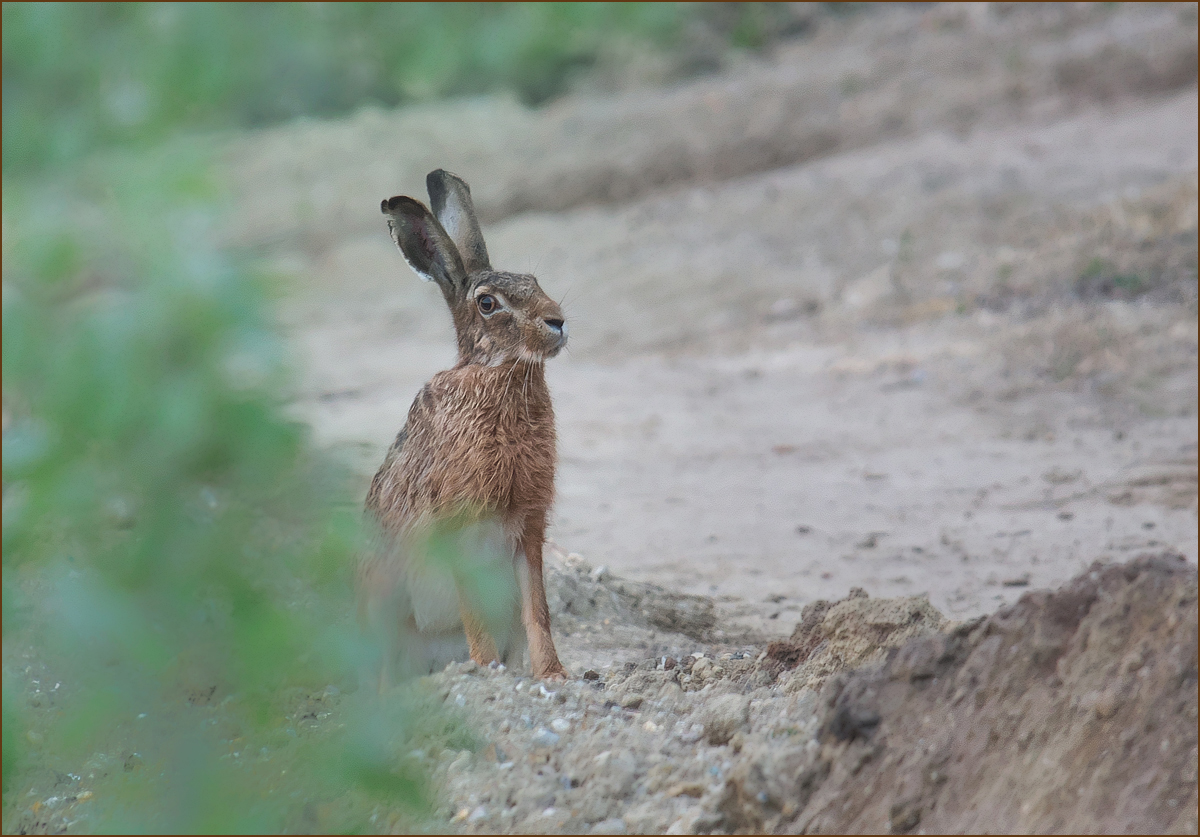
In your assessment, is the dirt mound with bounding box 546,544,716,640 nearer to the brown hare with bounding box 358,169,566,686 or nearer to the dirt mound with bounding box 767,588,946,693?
the brown hare with bounding box 358,169,566,686

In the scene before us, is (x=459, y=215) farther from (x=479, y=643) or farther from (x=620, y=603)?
(x=620, y=603)

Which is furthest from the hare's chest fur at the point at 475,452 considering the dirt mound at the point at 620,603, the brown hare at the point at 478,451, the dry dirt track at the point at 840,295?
the dirt mound at the point at 620,603

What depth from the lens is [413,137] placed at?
19.4 metres

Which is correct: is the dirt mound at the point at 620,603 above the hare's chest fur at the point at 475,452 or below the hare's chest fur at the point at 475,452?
below

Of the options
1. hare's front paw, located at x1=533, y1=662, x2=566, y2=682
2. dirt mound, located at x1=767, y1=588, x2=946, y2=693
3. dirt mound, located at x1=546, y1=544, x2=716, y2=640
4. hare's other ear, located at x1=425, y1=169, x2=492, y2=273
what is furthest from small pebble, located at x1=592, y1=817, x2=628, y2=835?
dirt mound, located at x1=546, y1=544, x2=716, y2=640

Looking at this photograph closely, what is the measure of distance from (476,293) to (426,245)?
10.7 inches

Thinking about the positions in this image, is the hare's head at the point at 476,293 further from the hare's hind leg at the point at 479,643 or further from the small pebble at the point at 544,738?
the small pebble at the point at 544,738

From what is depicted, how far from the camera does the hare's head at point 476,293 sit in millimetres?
4434

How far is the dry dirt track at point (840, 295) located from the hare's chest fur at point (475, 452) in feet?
3.07

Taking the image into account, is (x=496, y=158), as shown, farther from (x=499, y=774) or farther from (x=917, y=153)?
(x=499, y=774)

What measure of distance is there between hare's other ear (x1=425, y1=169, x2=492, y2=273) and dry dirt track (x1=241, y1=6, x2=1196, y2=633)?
1291 mm

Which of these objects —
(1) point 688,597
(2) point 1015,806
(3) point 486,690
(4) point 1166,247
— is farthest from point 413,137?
(2) point 1015,806

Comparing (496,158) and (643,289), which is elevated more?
(496,158)

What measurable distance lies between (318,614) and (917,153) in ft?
47.3
